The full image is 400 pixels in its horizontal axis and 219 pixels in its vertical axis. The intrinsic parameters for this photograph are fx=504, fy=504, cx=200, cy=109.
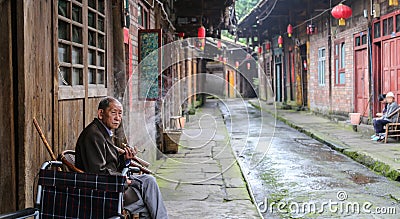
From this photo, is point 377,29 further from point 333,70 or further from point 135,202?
point 135,202

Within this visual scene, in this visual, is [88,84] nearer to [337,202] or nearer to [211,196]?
[211,196]

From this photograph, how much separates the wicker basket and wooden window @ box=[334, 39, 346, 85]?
826 cm

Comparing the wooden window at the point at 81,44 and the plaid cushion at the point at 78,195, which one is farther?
the wooden window at the point at 81,44

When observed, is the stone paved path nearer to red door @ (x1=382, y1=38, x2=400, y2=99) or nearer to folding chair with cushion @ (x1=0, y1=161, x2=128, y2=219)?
folding chair with cushion @ (x1=0, y1=161, x2=128, y2=219)

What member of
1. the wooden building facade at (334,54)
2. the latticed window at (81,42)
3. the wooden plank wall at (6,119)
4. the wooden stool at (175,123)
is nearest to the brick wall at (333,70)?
the wooden building facade at (334,54)

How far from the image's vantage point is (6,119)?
353 cm

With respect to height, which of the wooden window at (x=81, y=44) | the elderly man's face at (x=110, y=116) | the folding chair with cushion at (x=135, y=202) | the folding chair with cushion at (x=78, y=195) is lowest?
the folding chair with cushion at (x=135, y=202)

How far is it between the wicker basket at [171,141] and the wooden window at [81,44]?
4.45 metres

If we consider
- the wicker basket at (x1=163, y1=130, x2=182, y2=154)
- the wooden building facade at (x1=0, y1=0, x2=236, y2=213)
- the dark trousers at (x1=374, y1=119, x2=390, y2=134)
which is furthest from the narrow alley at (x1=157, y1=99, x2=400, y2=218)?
the wooden building facade at (x1=0, y1=0, x2=236, y2=213)

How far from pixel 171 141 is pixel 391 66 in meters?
6.01

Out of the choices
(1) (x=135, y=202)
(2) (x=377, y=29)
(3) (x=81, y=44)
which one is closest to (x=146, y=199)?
(1) (x=135, y=202)

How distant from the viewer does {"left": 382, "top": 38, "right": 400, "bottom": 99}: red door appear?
1216cm

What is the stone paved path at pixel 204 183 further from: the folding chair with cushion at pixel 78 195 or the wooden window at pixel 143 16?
the wooden window at pixel 143 16

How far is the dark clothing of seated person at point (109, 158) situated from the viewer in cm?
380
